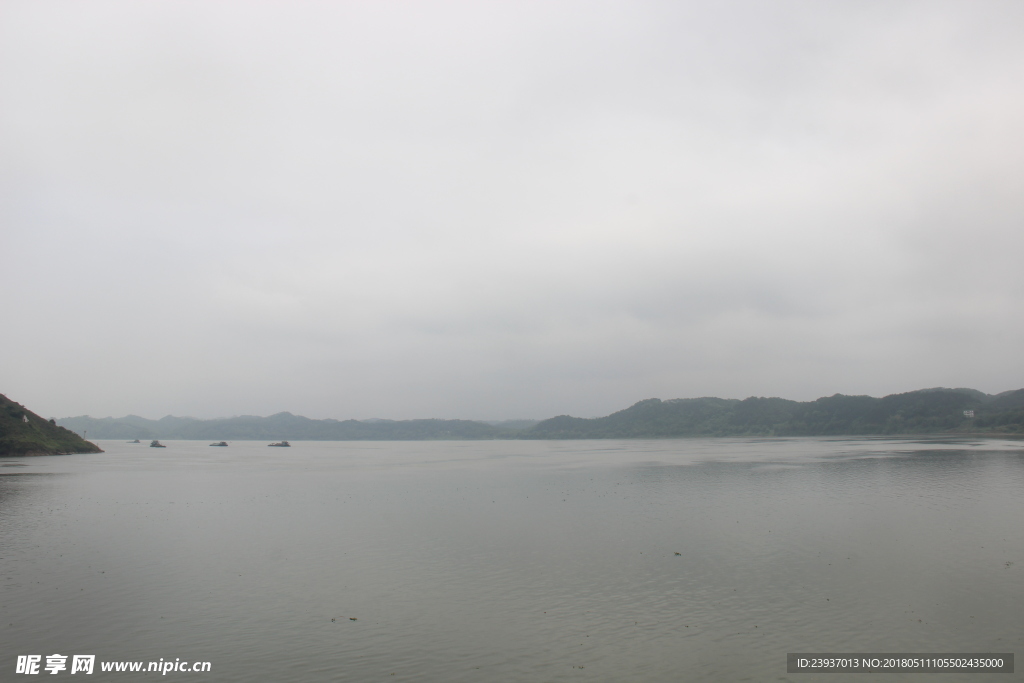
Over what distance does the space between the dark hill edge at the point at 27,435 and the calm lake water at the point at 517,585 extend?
84.8 meters

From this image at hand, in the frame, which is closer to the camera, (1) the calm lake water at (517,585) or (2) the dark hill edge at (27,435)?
(1) the calm lake water at (517,585)

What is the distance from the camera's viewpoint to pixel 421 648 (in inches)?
603

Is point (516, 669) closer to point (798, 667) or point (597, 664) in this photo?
point (597, 664)

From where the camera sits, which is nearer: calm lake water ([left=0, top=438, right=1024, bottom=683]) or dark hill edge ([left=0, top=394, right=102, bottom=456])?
calm lake water ([left=0, top=438, right=1024, bottom=683])

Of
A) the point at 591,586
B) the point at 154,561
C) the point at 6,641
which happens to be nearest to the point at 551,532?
the point at 591,586

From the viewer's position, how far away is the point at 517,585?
21234mm

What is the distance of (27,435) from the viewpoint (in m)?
111

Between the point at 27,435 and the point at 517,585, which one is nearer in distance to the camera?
the point at 517,585

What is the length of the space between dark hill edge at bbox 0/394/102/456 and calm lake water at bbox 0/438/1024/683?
84838mm

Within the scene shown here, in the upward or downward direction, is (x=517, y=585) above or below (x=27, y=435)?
above

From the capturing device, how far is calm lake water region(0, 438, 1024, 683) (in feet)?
48.5

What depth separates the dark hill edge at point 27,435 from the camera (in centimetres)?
10556

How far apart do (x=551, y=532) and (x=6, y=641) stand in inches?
915

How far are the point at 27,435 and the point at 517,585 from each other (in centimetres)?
13198
